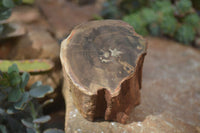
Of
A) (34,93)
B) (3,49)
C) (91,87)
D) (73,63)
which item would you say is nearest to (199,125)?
(91,87)

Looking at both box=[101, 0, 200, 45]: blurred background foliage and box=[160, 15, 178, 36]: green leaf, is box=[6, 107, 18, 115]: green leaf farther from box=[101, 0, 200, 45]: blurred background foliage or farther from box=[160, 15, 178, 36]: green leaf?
box=[160, 15, 178, 36]: green leaf

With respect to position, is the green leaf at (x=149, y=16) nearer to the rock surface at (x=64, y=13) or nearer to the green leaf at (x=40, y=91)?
the rock surface at (x=64, y=13)

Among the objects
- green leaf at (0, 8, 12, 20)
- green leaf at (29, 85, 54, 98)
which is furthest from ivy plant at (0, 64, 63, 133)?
green leaf at (0, 8, 12, 20)

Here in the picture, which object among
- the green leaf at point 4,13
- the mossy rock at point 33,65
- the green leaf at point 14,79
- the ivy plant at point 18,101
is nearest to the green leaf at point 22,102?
the ivy plant at point 18,101

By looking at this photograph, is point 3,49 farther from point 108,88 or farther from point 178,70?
point 178,70

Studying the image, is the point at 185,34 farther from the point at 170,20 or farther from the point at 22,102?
the point at 22,102
